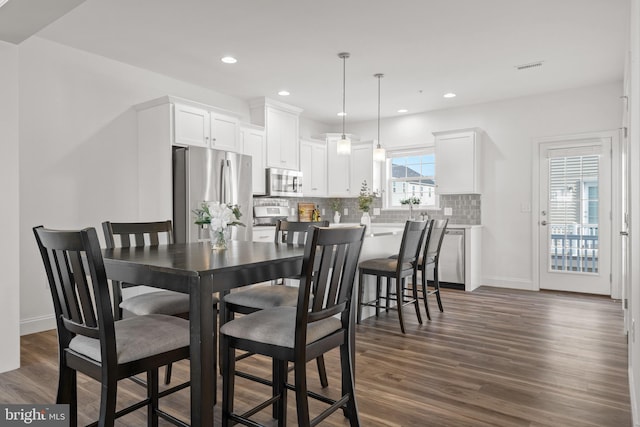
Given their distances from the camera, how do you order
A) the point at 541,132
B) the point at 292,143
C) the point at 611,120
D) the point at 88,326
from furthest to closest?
1. the point at 292,143
2. the point at 541,132
3. the point at 611,120
4. the point at 88,326

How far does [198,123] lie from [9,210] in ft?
7.08

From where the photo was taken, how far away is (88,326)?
1.58m

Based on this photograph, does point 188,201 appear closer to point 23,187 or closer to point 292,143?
point 23,187

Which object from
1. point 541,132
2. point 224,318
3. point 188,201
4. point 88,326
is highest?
point 541,132

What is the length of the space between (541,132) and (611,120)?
0.78 meters

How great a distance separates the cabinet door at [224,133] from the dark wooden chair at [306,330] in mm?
3279

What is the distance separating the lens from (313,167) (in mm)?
6816

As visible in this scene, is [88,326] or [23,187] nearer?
[88,326]

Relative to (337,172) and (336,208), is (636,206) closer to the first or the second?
(337,172)

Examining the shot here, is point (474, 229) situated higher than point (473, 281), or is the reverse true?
point (474, 229)

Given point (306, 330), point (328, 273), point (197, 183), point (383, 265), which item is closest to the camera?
point (306, 330)

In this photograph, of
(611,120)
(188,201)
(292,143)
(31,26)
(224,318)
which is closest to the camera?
(224,318)

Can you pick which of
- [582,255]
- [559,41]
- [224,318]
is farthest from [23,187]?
[582,255]

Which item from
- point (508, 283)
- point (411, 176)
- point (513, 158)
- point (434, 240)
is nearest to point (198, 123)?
point (434, 240)
